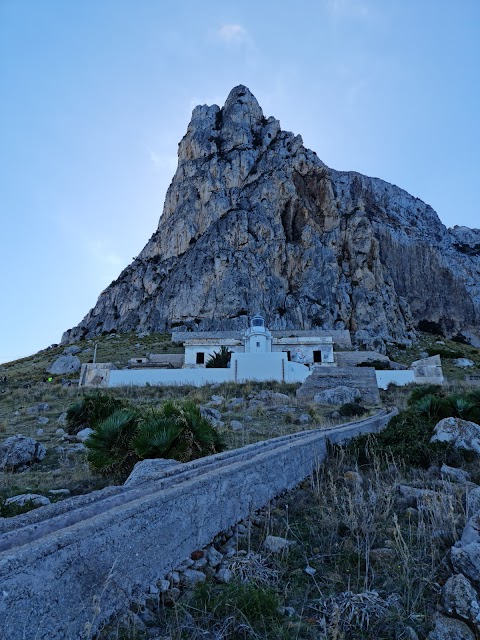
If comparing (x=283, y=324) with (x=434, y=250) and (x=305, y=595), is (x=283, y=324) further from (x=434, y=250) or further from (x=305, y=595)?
(x=305, y=595)

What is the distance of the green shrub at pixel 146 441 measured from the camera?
7566 mm

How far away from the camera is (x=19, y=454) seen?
927 centimetres

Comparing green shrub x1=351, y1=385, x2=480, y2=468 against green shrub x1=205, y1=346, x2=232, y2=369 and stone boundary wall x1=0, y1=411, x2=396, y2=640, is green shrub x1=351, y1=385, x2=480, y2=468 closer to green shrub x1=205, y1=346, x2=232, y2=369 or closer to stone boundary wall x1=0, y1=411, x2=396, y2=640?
stone boundary wall x1=0, y1=411, x2=396, y2=640

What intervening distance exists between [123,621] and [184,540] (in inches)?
38.6

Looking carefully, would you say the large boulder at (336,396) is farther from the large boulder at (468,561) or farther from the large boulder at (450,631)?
the large boulder at (450,631)

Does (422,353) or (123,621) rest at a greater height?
(422,353)

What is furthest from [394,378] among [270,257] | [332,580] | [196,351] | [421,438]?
[270,257]

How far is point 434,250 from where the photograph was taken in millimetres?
81438

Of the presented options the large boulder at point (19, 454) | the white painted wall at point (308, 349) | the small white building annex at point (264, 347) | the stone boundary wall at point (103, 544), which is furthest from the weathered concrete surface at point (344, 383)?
the stone boundary wall at point (103, 544)

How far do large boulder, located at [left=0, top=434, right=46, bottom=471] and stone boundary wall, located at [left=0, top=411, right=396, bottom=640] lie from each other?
20.5 ft

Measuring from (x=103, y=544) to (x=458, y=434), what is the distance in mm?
8302

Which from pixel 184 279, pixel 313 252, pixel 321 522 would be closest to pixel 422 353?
pixel 313 252

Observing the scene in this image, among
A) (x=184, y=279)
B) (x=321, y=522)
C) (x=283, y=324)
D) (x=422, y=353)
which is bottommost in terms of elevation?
(x=321, y=522)

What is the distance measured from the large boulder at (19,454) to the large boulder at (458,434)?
29.7 feet
